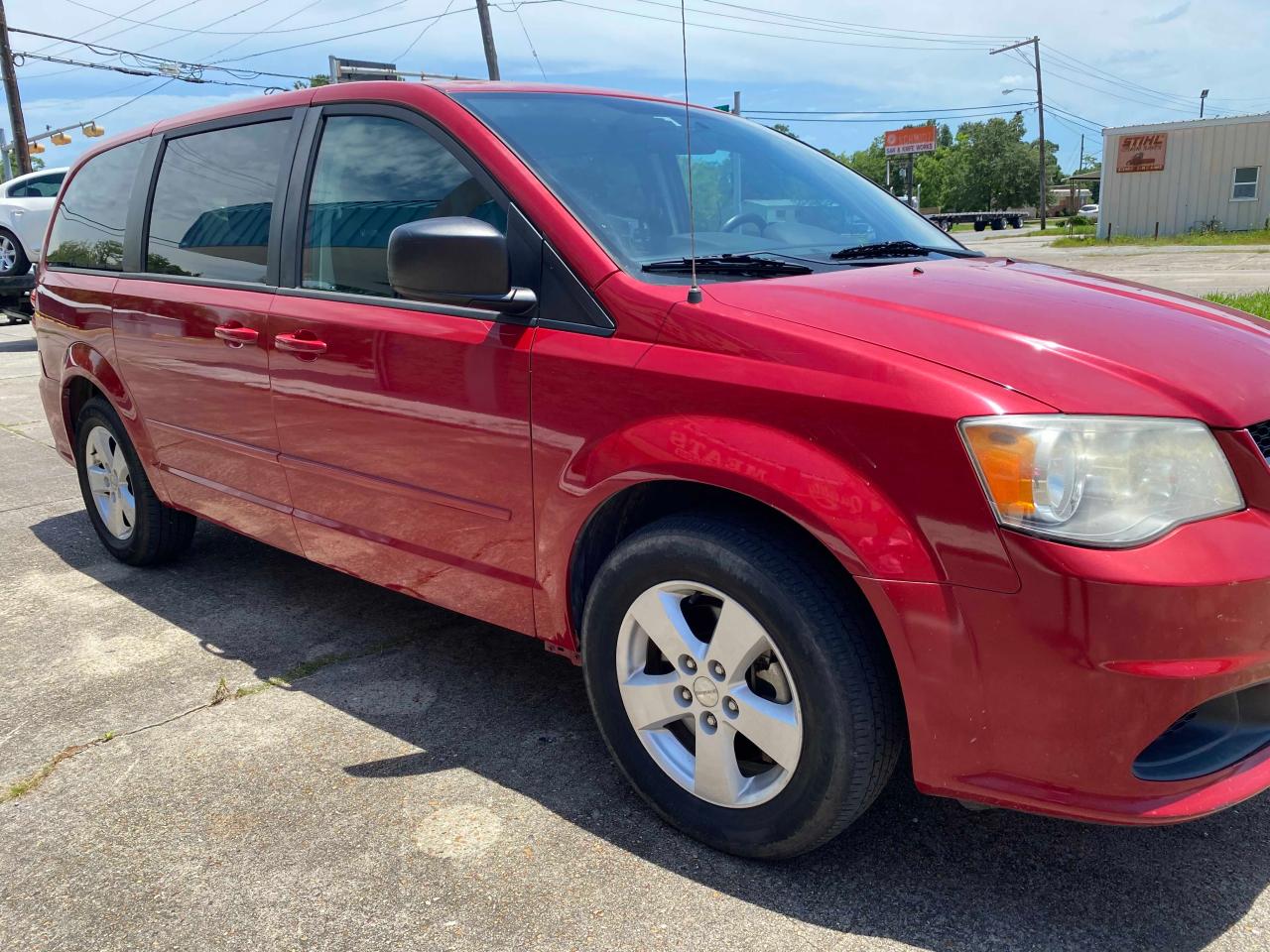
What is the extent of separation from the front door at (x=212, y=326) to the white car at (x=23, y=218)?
12090 millimetres

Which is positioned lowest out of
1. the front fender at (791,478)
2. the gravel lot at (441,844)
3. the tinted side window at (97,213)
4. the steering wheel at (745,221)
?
the gravel lot at (441,844)

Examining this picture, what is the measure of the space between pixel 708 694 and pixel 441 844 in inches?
29.5

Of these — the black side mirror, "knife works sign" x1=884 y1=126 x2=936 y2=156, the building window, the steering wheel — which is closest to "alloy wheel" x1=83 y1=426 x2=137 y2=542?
the black side mirror

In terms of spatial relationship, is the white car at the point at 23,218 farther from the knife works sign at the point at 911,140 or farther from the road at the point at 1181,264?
the knife works sign at the point at 911,140

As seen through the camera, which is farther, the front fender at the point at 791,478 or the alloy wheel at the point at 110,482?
the alloy wheel at the point at 110,482

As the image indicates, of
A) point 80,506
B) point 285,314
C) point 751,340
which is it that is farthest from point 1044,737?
point 80,506

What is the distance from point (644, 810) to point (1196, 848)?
1.27m

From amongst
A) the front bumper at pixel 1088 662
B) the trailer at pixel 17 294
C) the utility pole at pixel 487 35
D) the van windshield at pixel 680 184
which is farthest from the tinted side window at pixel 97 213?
the utility pole at pixel 487 35

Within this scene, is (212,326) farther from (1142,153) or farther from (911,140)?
(911,140)

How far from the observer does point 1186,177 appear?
34.0m

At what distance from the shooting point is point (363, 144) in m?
3.19

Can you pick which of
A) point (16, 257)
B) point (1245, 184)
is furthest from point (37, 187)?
point (1245, 184)

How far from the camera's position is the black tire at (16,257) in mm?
14758

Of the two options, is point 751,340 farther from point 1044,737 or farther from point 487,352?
point 1044,737
